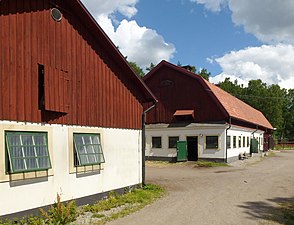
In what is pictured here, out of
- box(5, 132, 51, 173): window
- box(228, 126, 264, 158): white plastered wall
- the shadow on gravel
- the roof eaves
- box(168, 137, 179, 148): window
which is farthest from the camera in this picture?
box(168, 137, 179, 148): window

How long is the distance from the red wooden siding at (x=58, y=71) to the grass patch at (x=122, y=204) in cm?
271

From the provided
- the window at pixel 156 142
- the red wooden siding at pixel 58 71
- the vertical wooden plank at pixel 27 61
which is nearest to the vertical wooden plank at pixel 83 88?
the red wooden siding at pixel 58 71

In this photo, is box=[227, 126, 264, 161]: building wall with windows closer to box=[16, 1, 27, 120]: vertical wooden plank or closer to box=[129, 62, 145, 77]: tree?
box=[16, 1, 27, 120]: vertical wooden plank

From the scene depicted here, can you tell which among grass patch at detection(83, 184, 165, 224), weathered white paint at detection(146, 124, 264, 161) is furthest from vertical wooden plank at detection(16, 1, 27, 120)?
weathered white paint at detection(146, 124, 264, 161)

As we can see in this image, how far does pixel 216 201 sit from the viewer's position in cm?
1212

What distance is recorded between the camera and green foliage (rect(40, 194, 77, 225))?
8.80 metres

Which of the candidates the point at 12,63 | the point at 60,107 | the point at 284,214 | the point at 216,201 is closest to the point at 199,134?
the point at 216,201

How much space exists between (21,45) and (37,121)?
2.10 meters

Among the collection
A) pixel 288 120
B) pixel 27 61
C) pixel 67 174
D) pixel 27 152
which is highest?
pixel 27 61

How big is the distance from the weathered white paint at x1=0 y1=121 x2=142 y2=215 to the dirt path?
73.8 inches

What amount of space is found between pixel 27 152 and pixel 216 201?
705 centimetres

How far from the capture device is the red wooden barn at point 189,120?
1056 inches

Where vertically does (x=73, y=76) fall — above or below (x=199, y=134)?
above

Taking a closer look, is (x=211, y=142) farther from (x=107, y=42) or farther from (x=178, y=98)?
(x=107, y=42)
